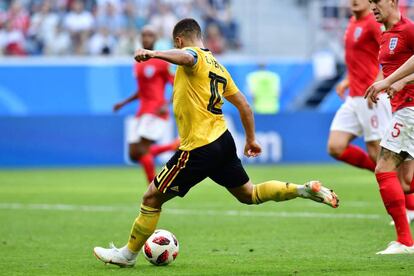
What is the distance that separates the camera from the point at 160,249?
27.1 ft

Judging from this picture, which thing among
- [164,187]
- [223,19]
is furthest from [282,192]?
[223,19]

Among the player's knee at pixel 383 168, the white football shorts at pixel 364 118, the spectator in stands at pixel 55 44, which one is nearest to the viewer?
the player's knee at pixel 383 168

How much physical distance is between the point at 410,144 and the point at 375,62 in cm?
305

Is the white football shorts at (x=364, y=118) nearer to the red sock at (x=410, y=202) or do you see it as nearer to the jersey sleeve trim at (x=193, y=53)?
the red sock at (x=410, y=202)

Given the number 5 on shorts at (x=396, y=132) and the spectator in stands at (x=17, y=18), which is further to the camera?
the spectator in stands at (x=17, y=18)

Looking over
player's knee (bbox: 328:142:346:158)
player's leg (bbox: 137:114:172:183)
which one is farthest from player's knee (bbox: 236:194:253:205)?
player's leg (bbox: 137:114:172:183)

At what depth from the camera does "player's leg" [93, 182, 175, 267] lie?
26.6ft

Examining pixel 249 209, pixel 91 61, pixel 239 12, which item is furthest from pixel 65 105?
pixel 249 209

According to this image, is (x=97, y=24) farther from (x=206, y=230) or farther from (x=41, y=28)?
(x=206, y=230)

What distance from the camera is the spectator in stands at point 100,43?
26.6m

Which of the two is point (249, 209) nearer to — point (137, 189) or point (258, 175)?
point (137, 189)

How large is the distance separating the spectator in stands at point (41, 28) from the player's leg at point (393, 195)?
61.4 feet

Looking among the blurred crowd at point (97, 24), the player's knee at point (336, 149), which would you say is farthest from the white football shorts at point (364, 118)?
the blurred crowd at point (97, 24)

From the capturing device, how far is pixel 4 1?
87.4 ft
